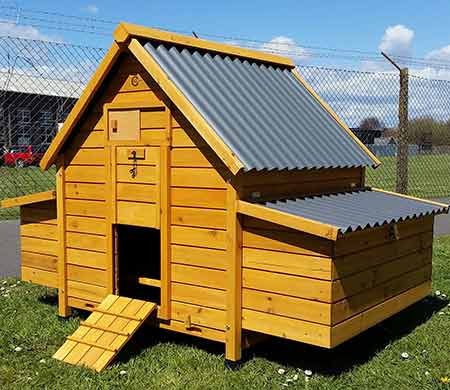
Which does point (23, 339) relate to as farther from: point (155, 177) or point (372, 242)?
point (372, 242)

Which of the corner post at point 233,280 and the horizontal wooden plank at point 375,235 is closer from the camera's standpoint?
the horizontal wooden plank at point 375,235

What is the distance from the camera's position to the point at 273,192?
4.54 meters

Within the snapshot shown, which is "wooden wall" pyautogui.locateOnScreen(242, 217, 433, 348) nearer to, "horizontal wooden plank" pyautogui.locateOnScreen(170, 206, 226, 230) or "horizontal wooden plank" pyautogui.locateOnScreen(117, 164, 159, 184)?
"horizontal wooden plank" pyautogui.locateOnScreen(170, 206, 226, 230)

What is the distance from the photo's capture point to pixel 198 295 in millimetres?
4555

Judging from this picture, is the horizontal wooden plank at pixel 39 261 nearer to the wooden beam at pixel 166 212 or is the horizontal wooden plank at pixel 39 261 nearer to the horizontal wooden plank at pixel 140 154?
the horizontal wooden plank at pixel 140 154

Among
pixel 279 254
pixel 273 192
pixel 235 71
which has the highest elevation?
pixel 235 71

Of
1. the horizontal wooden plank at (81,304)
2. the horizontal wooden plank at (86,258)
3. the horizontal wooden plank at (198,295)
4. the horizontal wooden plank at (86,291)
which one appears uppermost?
the horizontal wooden plank at (86,258)

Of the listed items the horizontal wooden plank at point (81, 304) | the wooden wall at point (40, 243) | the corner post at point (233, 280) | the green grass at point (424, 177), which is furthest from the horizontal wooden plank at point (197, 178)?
the green grass at point (424, 177)

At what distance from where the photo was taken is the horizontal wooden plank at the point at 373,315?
4055 mm

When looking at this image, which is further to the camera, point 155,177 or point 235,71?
point 235,71

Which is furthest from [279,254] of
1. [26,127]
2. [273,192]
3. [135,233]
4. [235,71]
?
[26,127]

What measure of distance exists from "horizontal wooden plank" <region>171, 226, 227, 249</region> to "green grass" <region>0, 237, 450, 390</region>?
0.86m

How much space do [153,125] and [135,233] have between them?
1594 mm

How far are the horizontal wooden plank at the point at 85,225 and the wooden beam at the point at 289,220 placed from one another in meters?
1.53
